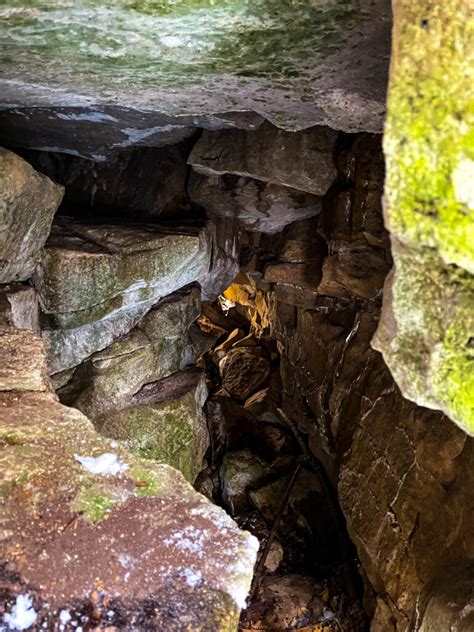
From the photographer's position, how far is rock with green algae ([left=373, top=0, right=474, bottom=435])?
6.86 feet

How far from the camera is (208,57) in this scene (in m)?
3.43

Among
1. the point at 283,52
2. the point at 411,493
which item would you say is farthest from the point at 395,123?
the point at 411,493

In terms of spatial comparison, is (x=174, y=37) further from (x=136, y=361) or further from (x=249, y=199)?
(x=136, y=361)

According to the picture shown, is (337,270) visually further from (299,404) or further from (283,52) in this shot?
(283,52)

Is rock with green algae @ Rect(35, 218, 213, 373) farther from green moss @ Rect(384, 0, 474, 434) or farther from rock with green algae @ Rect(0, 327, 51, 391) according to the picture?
green moss @ Rect(384, 0, 474, 434)

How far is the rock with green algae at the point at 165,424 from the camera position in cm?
834

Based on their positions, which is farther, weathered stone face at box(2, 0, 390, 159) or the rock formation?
weathered stone face at box(2, 0, 390, 159)

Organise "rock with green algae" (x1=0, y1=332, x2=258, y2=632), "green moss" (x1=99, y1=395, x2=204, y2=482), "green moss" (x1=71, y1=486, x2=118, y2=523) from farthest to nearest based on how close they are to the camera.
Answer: "green moss" (x1=99, y1=395, x2=204, y2=482)
"green moss" (x1=71, y1=486, x2=118, y2=523)
"rock with green algae" (x1=0, y1=332, x2=258, y2=632)

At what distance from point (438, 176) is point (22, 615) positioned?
2.57 meters

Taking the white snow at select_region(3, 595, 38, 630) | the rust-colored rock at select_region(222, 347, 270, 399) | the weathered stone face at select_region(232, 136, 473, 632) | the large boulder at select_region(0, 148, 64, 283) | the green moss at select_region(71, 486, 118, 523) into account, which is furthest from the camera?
the rust-colored rock at select_region(222, 347, 270, 399)

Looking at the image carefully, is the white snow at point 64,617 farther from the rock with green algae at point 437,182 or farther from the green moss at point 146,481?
the rock with green algae at point 437,182

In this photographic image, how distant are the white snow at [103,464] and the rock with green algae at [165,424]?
4.97 m

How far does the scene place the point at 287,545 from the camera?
33.0 ft

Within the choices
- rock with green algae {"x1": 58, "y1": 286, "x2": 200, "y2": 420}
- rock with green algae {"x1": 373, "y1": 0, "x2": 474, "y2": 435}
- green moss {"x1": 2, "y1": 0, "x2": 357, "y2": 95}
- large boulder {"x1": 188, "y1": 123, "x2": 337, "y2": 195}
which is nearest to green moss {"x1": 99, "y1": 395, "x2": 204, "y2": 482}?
rock with green algae {"x1": 58, "y1": 286, "x2": 200, "y2": 420}
